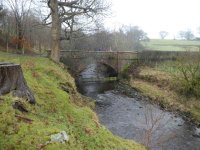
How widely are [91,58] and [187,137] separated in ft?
82.2

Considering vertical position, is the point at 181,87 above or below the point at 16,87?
below

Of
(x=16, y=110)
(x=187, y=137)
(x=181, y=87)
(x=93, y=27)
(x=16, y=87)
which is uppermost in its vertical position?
(x=93, y=27)

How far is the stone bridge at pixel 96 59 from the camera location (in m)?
38.8

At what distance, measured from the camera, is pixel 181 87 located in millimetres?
27938

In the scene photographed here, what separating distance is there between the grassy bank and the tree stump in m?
15.8

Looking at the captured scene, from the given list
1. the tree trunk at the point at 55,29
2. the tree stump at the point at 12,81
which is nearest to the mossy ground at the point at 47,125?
the tree stump at the point at 12,81

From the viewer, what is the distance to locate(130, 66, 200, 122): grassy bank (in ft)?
80.8

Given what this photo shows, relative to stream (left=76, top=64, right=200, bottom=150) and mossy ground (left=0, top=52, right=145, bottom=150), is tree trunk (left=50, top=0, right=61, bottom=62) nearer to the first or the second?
stream (left=76, top=64, right=200, bottom=150)

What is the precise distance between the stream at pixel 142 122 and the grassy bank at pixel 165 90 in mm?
1208

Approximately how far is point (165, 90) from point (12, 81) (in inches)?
911

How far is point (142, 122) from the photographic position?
65.6ft

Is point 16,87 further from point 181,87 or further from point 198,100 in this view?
point 181,87

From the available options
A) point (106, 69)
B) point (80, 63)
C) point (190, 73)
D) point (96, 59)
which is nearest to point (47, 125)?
point (190, 73)

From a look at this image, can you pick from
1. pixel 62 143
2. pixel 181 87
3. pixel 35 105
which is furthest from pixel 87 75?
pixel 62 143
